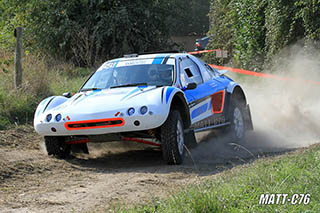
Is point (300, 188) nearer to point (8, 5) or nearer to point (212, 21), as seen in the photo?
point (8, 5)

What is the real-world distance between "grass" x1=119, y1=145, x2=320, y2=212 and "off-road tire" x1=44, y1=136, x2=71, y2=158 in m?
2.98

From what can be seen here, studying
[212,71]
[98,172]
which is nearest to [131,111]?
[98,172]

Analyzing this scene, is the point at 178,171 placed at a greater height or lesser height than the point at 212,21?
greater

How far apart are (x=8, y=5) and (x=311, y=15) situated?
1245cm

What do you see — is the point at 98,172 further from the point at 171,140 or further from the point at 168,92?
the point at 168,92

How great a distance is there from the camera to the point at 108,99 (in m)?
7.68

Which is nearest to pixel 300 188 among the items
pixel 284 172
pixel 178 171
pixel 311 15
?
pixel 284 172

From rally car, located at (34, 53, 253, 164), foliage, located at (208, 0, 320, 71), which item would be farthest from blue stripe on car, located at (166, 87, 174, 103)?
foliage, located at (208, 0, 320, 71)

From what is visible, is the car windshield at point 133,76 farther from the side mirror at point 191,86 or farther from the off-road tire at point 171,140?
the off-road tire at point 171,140

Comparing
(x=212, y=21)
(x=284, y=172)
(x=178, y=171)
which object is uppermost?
(x=284, y=172)

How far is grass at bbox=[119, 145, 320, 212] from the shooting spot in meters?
4.69

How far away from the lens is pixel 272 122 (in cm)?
1148

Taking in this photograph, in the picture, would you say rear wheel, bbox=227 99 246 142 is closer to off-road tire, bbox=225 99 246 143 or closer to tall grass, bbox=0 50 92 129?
off-road tire, bbox=225 99 246 143

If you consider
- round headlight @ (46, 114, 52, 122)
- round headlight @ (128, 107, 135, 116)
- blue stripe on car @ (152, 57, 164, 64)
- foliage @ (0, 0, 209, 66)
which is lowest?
foliage @ (0, 0, 209, 66)
